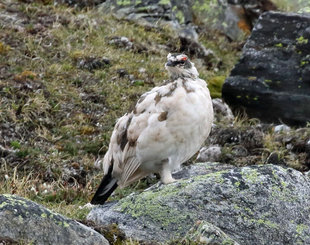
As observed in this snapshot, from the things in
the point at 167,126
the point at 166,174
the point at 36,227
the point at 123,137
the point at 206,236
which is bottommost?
the point at 166,174

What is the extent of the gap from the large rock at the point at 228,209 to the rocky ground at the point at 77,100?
114 centimetres

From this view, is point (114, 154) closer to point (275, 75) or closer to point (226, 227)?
point (226, 227)

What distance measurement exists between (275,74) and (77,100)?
294 cm

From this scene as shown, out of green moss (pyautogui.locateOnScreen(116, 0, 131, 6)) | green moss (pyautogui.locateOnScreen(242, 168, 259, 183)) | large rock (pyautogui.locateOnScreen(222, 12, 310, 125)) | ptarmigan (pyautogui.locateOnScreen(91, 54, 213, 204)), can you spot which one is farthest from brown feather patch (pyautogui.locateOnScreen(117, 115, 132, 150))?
green moss (pyautogui.locateOnScreen(116, 0, 131, 6))

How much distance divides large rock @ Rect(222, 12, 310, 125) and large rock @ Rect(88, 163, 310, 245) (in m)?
5.16

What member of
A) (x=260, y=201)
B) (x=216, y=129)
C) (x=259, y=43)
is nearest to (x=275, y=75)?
(x=259, y=43)

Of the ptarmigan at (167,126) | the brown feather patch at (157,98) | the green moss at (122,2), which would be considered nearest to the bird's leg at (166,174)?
the ptarmigan at (167,126)

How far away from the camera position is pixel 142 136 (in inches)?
240

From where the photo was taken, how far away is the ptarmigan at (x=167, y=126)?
5.93 meters

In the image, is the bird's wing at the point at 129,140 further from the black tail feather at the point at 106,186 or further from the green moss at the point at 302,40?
the green moss at the point at 302,40

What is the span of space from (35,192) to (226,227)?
10.4 feet

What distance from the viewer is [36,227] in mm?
4410

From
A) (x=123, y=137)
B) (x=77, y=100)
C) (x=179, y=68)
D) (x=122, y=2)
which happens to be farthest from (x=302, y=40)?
(x=123, y=137)

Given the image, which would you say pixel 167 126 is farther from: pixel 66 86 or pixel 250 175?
pixel 66 86
